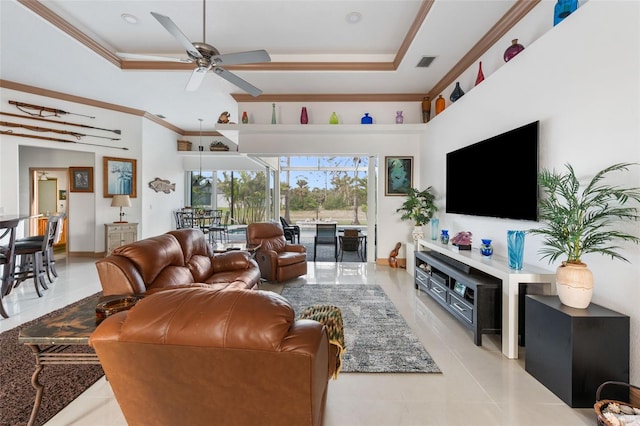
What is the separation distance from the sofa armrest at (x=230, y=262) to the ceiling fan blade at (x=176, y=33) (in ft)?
7.39

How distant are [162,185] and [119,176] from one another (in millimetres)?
1158

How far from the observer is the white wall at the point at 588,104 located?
Answer: 187cm

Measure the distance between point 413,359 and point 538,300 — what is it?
1042mm

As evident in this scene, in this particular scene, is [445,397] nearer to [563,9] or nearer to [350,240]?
[563,9]

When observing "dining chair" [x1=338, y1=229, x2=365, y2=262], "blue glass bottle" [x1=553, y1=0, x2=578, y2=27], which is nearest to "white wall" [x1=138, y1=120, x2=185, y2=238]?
"dining chair" [x1=338, y1=229, x2=365, y2=262]

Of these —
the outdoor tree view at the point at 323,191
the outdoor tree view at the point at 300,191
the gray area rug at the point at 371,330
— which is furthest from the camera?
the outdoor tree view at the point at 323,191

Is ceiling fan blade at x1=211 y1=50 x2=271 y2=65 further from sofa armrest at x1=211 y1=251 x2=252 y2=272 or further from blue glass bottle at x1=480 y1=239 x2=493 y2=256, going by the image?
blue glass bottle at x1=480 y1=239 x2=493 y2=256

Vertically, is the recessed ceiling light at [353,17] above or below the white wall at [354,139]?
above

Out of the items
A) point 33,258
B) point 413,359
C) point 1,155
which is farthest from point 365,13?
point 1,155

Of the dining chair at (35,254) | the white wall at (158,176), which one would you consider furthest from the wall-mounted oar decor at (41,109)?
the dining chair at (35,254)

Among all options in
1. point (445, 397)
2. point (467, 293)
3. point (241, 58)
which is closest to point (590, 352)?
point (445, 397)

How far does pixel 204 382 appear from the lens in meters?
1.02

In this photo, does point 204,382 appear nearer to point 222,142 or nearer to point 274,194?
point 274,194

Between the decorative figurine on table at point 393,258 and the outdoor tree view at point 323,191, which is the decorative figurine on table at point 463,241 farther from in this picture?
the outdoor tree view at point 323,191
